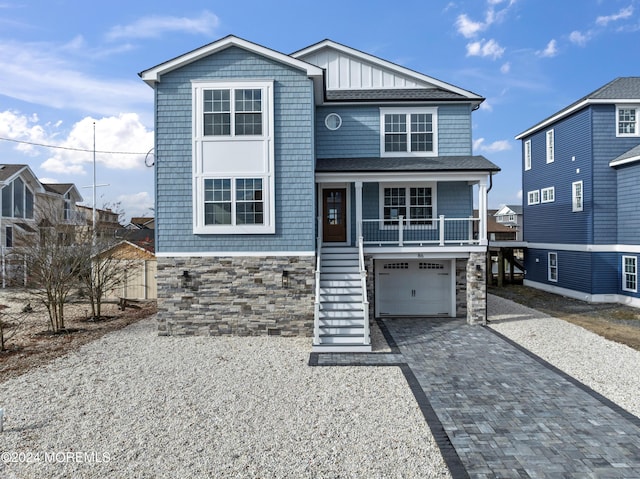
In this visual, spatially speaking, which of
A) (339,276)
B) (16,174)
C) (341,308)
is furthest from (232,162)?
(16,174)

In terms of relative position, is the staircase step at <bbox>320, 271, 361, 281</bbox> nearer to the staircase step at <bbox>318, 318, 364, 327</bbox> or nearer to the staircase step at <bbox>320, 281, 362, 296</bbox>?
the staircase step at <bbox>320, 281, 362, 296</bbox>

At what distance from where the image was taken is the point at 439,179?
12109 mm

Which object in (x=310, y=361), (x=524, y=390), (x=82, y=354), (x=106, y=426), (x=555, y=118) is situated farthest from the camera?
(x=555, y=118)

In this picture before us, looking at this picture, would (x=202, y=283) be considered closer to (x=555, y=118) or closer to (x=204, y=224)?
(x=204, y=224)

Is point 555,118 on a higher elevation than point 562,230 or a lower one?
higher

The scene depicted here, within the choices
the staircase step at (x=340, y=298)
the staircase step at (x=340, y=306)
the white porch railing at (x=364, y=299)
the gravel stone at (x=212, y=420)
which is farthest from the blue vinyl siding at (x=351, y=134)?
the gravel stone at (x=212, y=420)

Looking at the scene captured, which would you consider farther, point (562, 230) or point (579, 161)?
point (562, 230)

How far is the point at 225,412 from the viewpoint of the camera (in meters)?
6.20

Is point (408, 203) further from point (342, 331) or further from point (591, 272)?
point (591, 272)

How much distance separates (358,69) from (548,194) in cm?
1240

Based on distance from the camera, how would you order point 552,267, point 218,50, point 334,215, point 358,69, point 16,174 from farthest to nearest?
point 16,174
point 552,267
point 358,69
point 334,215
point 218,50

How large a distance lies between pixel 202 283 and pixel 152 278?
7475 millimetres

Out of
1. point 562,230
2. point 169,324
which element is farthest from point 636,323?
point 169,324

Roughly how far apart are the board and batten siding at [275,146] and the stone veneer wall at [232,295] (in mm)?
447
